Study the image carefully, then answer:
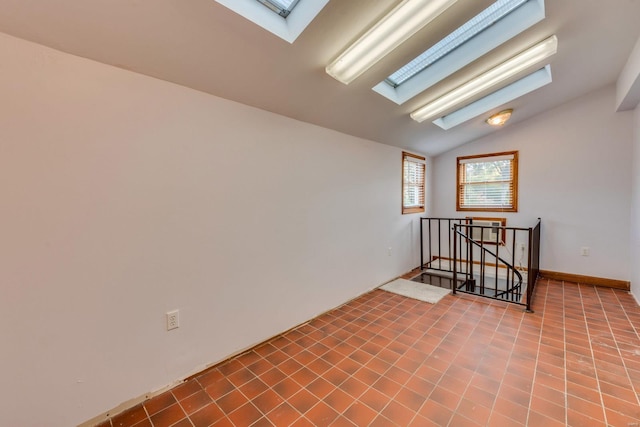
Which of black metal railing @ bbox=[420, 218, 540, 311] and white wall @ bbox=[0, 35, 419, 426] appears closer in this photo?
white wall @ bbox=[0, 35, 419, 426]

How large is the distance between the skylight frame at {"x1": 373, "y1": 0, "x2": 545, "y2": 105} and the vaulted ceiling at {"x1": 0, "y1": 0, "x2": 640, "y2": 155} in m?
0.07

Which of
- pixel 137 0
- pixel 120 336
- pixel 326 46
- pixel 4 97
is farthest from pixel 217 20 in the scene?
pixel 120 336

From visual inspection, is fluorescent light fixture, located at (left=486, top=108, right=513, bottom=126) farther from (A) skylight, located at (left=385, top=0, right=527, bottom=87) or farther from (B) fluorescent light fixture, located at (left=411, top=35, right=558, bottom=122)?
(A) skylight, located at (left=385, top=0, right=527, bottom=87)

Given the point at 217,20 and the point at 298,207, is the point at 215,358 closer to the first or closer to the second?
the point at 298,207

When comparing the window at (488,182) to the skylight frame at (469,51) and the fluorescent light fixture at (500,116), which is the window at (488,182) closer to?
the fluorescent light fixture at (500,116)

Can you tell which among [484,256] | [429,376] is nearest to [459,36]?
[429,376]

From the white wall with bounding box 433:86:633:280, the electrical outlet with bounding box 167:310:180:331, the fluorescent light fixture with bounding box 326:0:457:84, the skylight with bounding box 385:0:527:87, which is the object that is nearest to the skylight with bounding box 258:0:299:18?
the fluorescent light fixture with bounding box 326:0:457:84

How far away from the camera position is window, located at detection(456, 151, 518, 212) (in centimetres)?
411

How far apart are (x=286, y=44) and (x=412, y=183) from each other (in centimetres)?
335

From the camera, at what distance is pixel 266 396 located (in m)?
1.64

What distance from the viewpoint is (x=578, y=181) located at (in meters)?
3.63

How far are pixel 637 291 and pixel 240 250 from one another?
14.6 feet

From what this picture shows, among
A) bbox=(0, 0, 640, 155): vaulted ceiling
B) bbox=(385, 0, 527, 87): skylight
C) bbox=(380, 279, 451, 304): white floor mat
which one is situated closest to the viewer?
bbox=(0, 0, 640, 155): vaulted ceiling

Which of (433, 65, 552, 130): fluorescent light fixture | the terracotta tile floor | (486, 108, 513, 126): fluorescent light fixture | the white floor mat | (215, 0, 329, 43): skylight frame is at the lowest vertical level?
the terracotta tile floor
